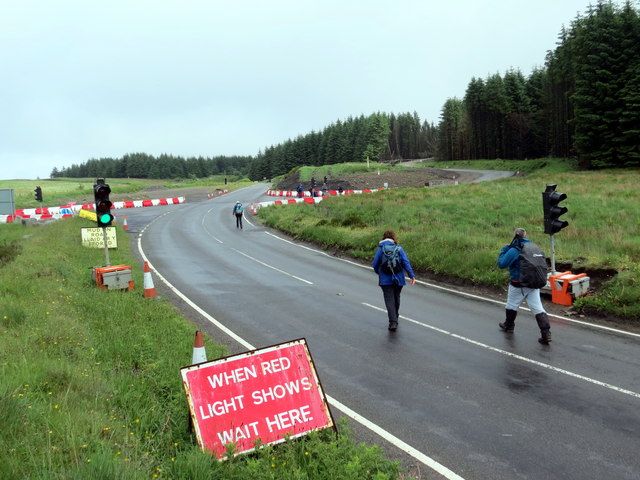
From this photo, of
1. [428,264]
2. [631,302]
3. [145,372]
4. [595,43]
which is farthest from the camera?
[595,43]

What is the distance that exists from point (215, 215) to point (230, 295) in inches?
1176

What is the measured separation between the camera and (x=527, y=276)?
371 inches

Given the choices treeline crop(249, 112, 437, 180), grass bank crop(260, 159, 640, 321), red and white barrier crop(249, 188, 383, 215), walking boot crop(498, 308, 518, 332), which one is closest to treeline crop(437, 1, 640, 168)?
grass bank crop(260, 159, 640, 321)

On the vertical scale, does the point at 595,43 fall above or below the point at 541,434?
above

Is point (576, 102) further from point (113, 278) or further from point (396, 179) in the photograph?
point (113, 278)

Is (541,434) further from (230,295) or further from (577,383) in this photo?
(230,295)

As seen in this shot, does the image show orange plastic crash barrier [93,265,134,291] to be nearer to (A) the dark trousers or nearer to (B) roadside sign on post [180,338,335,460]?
(A) the dark trousers

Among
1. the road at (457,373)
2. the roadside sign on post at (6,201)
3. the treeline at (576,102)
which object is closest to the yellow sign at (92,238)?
the road at (457,373)

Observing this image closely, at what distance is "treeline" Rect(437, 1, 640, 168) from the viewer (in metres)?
50.2

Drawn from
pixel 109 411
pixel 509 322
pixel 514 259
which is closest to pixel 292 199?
pixel 509 322

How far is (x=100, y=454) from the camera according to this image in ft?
12.9

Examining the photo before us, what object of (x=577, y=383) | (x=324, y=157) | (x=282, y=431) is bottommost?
(x=577, y=383)

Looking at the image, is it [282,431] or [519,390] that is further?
[519,390]

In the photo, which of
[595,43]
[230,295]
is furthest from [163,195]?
[230,295]
